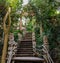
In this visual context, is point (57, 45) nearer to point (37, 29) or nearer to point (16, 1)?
point (37, 29)

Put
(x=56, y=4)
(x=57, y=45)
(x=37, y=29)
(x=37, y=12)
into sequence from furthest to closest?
1. (x=37, y=29)
2. (x=37, y=12)
3. (x=56, y=4)
4. (x=57, y=45)

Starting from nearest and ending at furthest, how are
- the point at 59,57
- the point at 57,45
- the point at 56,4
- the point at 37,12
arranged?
1. the point at 59,57
2. the point at 57,45
3. the point at 56,4
4. the point at 37,12

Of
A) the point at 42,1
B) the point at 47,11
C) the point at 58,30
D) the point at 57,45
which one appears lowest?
the point at 57,45

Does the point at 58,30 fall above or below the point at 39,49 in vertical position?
above

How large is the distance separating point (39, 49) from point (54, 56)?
1.07 meters

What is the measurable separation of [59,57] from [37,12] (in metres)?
4.00

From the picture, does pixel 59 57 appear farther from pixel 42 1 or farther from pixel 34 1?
pixel 34 1

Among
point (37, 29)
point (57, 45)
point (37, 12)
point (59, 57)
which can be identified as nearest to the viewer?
point (59, 57)

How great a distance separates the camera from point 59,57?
884 centimetres

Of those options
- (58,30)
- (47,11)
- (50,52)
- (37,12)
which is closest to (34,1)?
(37,12)

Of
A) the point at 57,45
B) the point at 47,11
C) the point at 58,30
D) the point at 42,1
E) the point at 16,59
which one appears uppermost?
the point at 42,1

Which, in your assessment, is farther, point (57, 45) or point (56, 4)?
point (56, 4)

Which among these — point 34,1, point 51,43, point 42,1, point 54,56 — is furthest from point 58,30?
point 34,1

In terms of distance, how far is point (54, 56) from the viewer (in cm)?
939
